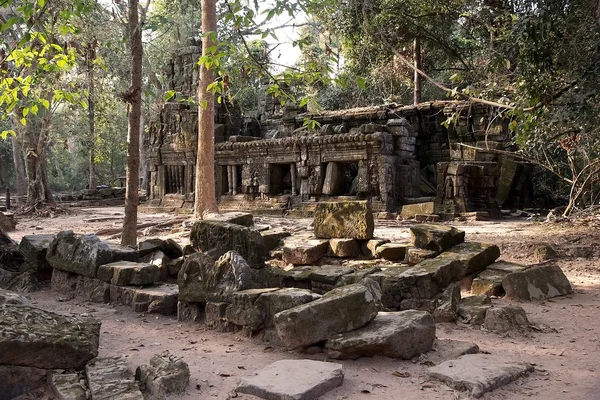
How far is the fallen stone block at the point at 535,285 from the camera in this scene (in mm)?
5918

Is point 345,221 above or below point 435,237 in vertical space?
above

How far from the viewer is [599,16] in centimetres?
695

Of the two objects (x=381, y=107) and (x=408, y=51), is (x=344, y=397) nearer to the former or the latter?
(x=381, y=107)

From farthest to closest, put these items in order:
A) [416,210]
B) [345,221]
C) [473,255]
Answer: [416,210], [345,221], [473,255]

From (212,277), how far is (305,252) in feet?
8.49

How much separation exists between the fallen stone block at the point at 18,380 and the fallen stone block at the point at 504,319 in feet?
12.3

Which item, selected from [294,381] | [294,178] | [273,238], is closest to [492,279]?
[273,238]

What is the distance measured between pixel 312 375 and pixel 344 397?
0.24m

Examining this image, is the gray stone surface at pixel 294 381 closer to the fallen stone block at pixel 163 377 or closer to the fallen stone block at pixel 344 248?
the fallen stone block at pixel 163 377

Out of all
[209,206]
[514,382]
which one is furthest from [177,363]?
[209,206]

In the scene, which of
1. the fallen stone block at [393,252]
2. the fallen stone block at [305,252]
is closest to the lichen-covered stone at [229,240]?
the fallen stone block at [305,252]

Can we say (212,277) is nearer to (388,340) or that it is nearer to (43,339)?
(43,339)

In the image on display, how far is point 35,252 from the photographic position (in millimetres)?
6828

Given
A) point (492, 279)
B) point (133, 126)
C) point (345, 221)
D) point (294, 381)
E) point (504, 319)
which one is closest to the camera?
point (294, 381)
